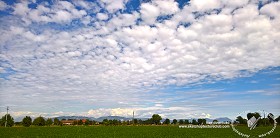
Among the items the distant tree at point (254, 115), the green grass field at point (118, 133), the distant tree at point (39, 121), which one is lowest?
the distant tree at point (39, 121)

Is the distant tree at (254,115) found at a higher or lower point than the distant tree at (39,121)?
higher

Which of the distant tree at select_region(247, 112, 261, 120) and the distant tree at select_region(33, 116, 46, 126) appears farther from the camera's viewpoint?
the distant tree at select_region(33, 116, 46, 126)

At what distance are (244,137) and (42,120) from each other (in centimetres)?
13406

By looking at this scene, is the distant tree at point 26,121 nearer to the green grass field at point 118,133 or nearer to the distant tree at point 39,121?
the distant tree at point 39,121

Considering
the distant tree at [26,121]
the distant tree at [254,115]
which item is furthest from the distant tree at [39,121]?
the distant tree at [254,115]

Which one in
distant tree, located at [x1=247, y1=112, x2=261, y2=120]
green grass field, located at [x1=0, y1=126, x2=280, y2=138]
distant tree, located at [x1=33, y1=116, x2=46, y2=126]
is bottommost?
distant tree, located at [x1=33, y1=116, x2=46, y2=126]

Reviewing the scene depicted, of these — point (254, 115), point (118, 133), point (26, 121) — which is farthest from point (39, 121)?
point (254, 115)

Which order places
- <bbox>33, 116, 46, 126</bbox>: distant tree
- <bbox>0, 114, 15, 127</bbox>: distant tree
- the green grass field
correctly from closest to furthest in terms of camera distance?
1. the green grass field
2. <bbox>0, 114, 15, 127</bbox>: distant tree
3. <bbox>33, 116, 46, 126</bbox>: distant tree

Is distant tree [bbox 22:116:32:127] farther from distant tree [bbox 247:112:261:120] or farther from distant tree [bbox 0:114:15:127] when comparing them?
distant tree [bbox 247:112:261:120]

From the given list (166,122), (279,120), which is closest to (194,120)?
(166,122)

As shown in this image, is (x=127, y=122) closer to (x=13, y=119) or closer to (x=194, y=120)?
(x=194, y=120)

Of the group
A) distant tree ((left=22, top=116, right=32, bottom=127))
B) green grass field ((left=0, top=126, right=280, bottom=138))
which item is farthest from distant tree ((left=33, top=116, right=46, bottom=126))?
green grass field ((left=0, top=126, right=280, bottom=138))

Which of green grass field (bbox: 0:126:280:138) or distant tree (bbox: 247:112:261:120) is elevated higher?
distant tree (bbox: 247:112:261:120)

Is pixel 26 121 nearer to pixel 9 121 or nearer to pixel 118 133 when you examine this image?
pixel 9 121
